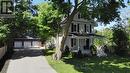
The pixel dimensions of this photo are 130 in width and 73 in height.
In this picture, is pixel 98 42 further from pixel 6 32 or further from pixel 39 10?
pixel 6 32

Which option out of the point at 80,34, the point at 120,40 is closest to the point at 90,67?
the point at 120,40

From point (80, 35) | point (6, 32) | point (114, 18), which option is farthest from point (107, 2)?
point (80, 35)

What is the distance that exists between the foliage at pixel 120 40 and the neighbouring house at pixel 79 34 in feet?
24.4

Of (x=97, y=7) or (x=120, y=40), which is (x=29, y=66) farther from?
(x=120, y=40)

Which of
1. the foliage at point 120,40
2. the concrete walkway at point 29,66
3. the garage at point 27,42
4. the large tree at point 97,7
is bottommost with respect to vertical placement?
the garage at point 27,42

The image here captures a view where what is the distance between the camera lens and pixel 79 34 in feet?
171

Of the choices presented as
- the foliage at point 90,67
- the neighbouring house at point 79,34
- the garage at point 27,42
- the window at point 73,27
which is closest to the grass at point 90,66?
the foliage at point 90,67

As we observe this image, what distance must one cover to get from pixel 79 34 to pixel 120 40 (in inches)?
371

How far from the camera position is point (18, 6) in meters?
47.2

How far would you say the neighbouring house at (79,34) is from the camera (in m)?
51.2

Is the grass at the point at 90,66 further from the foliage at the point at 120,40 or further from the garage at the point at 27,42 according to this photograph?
the garage at the point at 27,42

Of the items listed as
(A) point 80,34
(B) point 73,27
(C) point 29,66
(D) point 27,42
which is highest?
(B) point 73,27

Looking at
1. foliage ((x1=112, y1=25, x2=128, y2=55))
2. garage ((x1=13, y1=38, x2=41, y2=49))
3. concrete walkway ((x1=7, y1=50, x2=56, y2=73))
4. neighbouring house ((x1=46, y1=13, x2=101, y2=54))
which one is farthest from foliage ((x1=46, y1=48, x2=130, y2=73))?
garage ((x1=13, y1=38, x2=41, y2=49))

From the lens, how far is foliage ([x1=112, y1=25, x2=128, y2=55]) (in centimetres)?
4450
